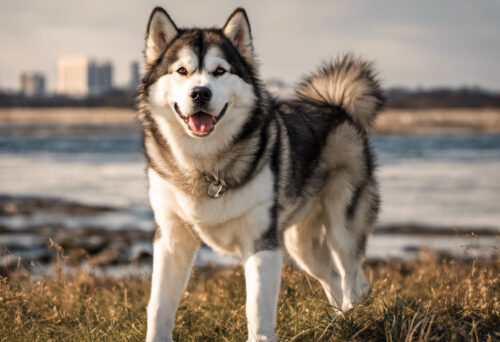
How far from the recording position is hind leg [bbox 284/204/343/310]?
15.3ft

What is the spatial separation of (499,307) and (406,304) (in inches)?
25.1

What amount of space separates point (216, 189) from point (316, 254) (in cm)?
162

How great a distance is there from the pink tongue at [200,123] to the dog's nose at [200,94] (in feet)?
0.45

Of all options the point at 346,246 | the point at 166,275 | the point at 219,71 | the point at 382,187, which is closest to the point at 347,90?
the point at 346,246

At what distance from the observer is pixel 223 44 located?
3.56 meters

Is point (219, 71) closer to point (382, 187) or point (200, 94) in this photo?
point (200, 94)

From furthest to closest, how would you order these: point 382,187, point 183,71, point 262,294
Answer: point 382,187, point 183,71, point 262,294

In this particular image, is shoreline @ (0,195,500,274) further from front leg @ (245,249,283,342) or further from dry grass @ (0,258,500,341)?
front leg @ (245,249,283,342)

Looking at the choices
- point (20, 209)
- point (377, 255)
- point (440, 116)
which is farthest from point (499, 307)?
point (440, 116)

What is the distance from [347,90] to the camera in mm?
4812

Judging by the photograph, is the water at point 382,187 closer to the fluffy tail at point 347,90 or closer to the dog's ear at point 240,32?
the fluffy tail at point 347,90

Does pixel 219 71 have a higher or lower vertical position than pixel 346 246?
higher

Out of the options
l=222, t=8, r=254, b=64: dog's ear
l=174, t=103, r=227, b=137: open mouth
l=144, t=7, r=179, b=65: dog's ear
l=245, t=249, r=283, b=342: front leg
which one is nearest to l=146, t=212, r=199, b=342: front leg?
l=245, t=249, r=283, b=342: front leg

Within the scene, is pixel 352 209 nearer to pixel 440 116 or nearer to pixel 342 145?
pixel 342 145
